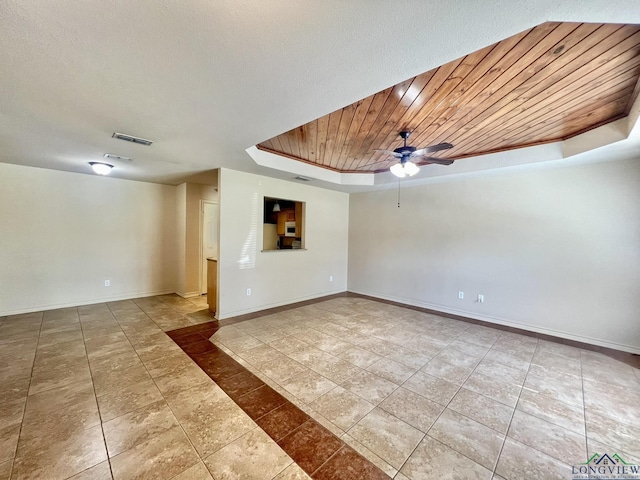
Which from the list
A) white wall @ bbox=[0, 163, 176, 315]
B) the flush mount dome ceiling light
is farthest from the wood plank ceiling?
white wall @ bbox=[0, 163, 176, 315]

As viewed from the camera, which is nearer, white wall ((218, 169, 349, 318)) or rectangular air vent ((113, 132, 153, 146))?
rectangular air vent ((113, 132, 153, 146))

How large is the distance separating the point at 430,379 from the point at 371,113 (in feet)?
8.95

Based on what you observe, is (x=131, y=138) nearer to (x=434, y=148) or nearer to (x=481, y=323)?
(x=434, y=148)

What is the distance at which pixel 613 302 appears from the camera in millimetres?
3352

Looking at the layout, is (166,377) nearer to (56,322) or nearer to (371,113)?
(56,322)

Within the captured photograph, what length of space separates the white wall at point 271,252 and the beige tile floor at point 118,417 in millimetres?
1411

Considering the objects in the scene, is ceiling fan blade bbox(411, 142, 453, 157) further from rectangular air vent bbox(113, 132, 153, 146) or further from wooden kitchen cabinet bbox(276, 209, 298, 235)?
wooden kitchen cabinet bbox(276, 209, 298, 235)

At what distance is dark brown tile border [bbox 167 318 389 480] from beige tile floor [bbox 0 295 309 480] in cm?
8

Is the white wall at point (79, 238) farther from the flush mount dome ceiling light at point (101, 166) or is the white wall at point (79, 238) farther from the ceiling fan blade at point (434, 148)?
the ceiling fan blade at point (434, 148)

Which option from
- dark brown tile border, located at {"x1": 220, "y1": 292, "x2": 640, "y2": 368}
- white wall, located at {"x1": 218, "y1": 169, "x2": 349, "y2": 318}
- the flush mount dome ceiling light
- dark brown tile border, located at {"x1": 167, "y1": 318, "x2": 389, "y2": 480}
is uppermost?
the flush mount dome ceiling light

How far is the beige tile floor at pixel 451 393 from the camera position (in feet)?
5.48

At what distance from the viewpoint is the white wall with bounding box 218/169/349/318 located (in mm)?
4266

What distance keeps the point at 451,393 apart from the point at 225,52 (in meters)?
3.17

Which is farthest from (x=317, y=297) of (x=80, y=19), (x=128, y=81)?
(x=80, y=19)
